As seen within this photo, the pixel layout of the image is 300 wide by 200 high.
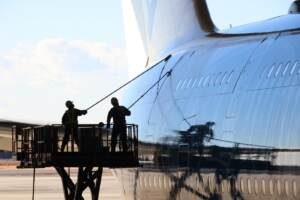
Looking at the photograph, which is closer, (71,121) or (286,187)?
(286,187)

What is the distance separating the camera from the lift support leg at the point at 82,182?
24.9m

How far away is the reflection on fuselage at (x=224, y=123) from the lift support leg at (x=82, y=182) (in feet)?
4.27

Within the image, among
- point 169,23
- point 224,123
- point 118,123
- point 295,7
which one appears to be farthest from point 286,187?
point 169,23

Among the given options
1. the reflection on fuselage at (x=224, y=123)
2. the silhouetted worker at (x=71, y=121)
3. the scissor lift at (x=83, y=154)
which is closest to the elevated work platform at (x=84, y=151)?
the scissor lift at (x=83, y=154)

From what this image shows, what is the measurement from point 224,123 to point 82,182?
5853 mm

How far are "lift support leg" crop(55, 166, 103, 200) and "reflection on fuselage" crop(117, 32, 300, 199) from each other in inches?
51.3

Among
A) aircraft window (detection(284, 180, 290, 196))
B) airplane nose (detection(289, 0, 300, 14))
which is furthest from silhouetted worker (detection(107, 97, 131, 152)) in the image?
aircraft window (detection(284, 180, 290, 196))

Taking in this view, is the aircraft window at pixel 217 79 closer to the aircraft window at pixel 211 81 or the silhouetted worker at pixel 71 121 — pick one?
the aircraft window at pixel 211 81

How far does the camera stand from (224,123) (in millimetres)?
20234

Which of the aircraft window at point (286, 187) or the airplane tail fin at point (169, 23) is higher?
the airplane tail fin at point (169, 23)

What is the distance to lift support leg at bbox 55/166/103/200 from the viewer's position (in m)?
24.9

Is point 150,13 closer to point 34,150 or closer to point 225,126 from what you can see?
point 34,150

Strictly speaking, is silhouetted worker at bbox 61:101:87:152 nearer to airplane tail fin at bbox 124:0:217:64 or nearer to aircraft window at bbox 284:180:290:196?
airplane tail fin at bbox 124:0:217:64

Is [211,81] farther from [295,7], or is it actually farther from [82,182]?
[82,182]
